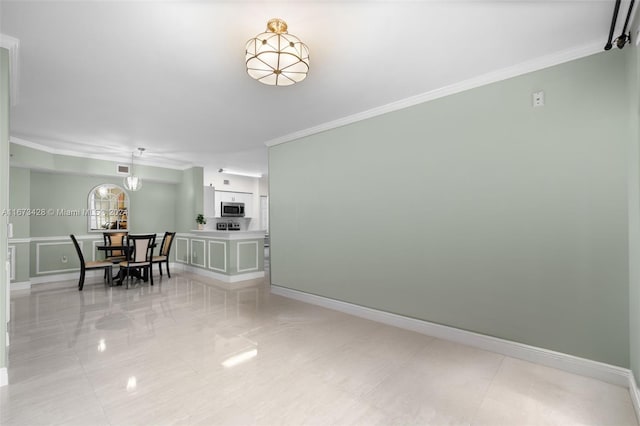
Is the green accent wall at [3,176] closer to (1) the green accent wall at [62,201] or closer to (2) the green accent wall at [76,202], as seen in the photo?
(1) the green accent wall at [62,201]

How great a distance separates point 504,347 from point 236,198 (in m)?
8.53

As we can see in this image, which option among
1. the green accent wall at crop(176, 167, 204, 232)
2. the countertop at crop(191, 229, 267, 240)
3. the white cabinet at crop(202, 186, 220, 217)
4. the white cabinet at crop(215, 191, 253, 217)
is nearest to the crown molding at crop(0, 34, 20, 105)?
the countertop at crop(191, 229, 267, 240)

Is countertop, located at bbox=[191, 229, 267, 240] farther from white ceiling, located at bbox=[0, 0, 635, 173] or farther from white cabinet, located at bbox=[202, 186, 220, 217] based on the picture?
white cabinet, located at bbox=[202, 186, 220, 217]

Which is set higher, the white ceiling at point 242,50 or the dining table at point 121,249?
the white ceiling at point 242,50

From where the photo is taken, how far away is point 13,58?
2447 millimetres

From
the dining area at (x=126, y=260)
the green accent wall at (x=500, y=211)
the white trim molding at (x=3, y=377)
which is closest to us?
the white trim molding at (x=3, y=377)

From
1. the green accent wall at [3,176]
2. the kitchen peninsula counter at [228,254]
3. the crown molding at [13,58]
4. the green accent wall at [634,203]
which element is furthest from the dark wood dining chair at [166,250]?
the green accent wall at [634,203]

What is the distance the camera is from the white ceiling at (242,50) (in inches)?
77.9

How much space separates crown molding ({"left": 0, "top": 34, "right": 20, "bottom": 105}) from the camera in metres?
2.26

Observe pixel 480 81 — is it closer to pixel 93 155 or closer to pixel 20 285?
pixel 93 155

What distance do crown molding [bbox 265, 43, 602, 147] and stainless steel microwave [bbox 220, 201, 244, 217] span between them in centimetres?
587

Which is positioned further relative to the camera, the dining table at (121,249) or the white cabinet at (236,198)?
the white cabinet at (236,198)

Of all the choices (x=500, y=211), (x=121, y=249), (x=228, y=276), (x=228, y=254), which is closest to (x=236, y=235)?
(x=228, y=254)

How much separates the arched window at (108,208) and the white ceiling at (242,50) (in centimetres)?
294
